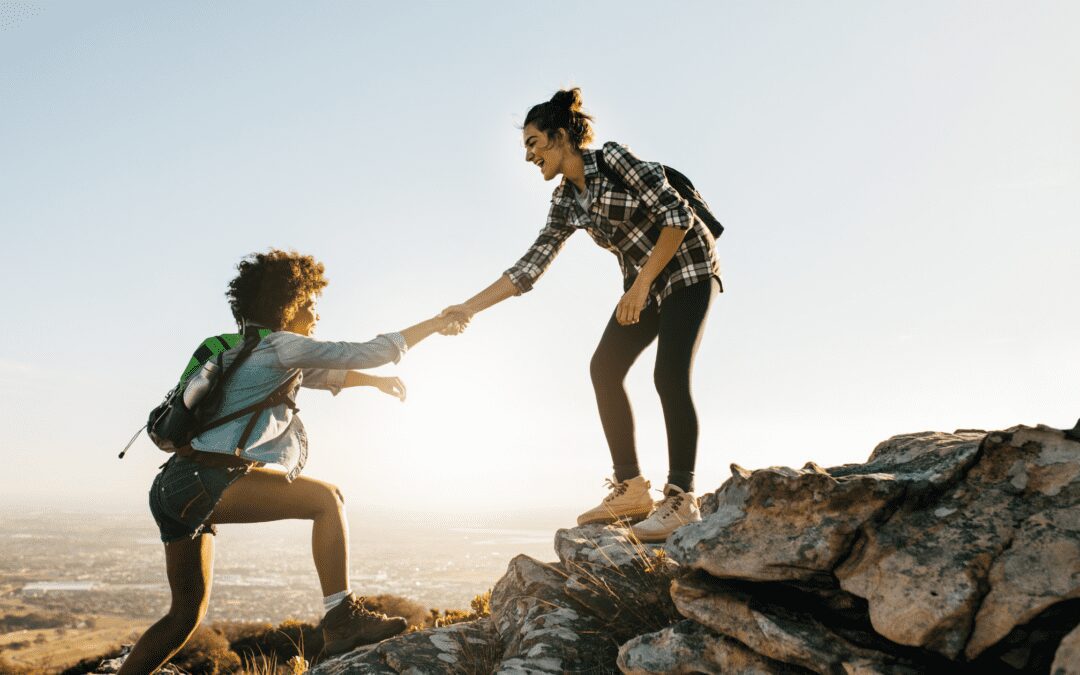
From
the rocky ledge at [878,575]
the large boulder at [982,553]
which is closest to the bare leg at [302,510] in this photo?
the rocky ledge at [878,575]

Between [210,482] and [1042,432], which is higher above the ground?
[1042,432]

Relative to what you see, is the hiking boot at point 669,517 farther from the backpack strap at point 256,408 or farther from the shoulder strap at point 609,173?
the backpack strap at point 256,408

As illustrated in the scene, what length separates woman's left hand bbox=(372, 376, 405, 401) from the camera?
501cm

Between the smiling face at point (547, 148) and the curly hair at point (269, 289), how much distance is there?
194cm

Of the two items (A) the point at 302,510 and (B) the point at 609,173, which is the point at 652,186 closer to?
(B) the point at 609,173

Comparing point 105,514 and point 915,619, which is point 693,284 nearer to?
point 915,619

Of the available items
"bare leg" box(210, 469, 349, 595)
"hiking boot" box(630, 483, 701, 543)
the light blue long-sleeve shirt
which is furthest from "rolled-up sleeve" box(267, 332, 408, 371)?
"hiking boot" box(630, 483, 701, 543)

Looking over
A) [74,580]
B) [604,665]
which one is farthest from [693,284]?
[74,580]

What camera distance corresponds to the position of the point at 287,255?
15.8 feet

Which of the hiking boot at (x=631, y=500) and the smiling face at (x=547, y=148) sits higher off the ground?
the smiling face at (x=547, y=148)

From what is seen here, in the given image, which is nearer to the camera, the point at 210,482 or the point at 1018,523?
the point at 1018,523

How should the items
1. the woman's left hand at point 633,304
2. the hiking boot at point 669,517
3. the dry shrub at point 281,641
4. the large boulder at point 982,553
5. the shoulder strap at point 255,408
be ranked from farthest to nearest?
the dry shrub at point 281,641
the woman's left hand at point 633,304
the hiking boot at point 669,517
the shoulder strap at point 255,408
the large boulder at point 982,553

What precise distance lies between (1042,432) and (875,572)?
2.64ft

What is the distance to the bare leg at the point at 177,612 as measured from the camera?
3939 millimetres
